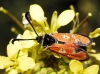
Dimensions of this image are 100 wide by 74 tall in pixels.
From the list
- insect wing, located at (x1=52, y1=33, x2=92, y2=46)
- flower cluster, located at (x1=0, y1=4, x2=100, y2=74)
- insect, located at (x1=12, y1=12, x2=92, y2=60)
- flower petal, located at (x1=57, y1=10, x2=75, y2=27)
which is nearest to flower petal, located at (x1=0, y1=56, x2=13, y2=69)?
flower cluster, located at (x1=0, y1=4, x2=100, y2=74)

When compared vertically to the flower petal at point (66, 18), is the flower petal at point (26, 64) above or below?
below

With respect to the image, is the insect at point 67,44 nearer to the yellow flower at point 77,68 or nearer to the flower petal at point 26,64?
the yellow flower at point 77,68

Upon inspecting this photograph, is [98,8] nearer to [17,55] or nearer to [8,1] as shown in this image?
[8,1]

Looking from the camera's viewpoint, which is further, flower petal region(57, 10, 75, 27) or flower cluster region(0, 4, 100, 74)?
flower petal region(57, 10, 75, 27)

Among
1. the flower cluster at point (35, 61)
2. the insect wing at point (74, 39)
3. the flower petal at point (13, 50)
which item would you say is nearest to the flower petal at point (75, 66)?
the flower cluster at point (35, 61)

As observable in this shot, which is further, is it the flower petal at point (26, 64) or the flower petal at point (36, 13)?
the flower petal at point (36, 13)

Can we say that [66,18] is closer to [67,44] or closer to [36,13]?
[36,13]

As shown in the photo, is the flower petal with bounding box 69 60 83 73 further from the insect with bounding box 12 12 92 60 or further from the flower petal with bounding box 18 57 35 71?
the flower petal with bounding box 18 57 35 71

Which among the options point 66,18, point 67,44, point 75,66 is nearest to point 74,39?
point 67,44
